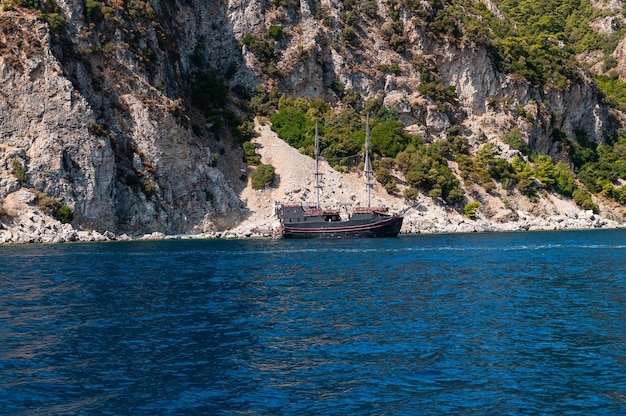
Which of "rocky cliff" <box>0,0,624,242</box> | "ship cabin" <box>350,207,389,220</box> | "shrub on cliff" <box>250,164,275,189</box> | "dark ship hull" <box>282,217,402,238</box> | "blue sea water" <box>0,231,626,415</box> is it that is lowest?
"blue sea water" <box>0,231,626,415</box>

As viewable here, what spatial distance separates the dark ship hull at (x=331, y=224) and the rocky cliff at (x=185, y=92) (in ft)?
27.0

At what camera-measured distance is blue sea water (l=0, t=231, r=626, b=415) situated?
1460 cm

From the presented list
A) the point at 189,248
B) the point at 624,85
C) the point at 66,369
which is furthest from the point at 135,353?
the point at 624,85

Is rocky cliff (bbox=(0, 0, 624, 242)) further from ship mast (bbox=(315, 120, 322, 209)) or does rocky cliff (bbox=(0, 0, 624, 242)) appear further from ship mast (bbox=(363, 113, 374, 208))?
ship mast (bbox=(363, 113, 374, 208))

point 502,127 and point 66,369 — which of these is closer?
point 66,369

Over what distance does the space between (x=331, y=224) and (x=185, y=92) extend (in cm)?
2834

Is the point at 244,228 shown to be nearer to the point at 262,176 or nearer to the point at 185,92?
the point at 262,176

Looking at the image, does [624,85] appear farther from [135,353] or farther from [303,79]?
[135,353]

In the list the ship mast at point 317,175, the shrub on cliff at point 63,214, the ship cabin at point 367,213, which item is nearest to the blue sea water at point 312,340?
the shrub on cliff at point 63,214

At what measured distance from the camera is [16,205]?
200 ft

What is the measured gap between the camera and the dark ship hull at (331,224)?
71938mm

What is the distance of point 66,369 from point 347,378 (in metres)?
6.95

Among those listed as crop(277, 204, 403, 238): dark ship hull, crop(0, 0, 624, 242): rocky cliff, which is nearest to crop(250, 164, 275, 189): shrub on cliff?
crop(0, 0, 624, 242): rocky cliff

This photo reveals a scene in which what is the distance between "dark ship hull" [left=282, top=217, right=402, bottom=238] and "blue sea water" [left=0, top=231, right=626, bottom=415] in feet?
104
